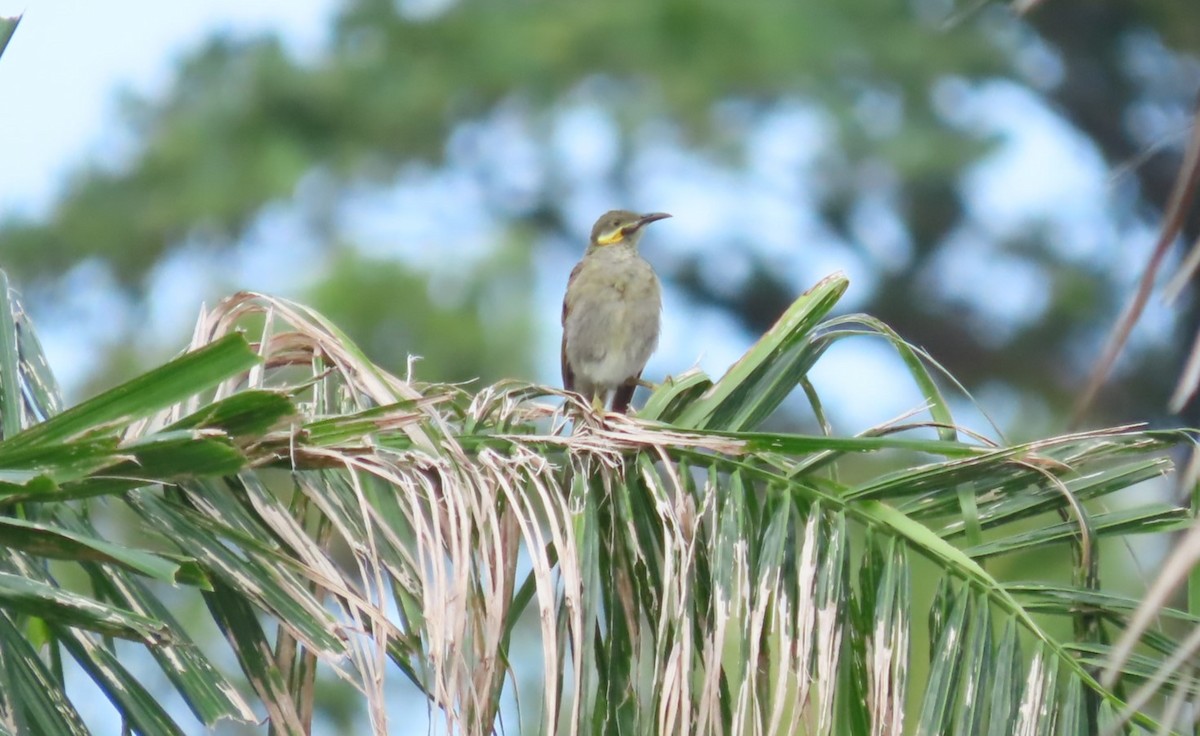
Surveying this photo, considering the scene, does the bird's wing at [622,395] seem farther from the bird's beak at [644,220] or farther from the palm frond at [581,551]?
the palm frond at [581,551]

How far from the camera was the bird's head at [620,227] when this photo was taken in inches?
286

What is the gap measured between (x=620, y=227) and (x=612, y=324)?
0.75 m

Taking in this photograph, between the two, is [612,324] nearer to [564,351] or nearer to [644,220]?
[564,351]

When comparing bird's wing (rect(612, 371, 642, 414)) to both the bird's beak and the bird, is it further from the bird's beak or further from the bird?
the bird's beak

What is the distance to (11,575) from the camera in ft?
8.43

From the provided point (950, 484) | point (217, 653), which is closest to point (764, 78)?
point (217, 653)

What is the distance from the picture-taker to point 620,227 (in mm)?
7332

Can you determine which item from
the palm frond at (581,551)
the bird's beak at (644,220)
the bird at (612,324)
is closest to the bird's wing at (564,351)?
the bird at (612,324)

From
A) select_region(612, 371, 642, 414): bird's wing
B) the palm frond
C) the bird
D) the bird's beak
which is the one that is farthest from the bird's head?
the palm frond

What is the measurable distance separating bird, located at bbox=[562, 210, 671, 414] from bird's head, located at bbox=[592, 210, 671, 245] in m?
0.16

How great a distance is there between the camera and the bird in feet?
22.1

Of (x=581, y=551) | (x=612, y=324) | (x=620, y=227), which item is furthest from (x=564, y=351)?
(x=581, y=551)

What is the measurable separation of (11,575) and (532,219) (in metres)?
16.4

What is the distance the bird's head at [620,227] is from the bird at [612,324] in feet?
0.53
